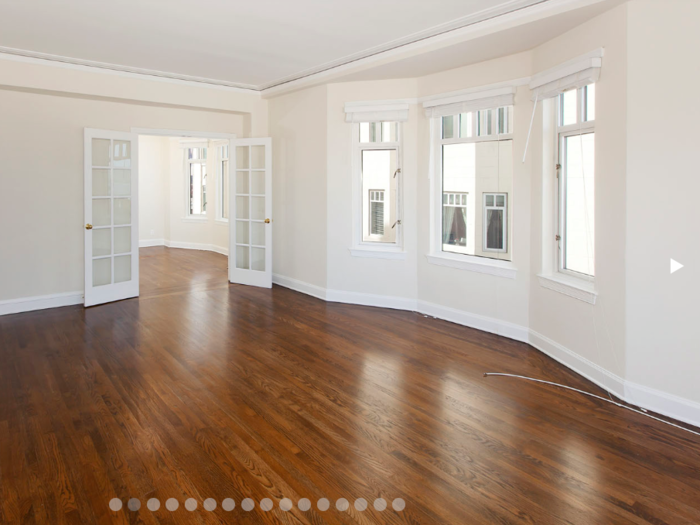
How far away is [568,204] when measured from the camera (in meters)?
4.13

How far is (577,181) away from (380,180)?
8.08 feet

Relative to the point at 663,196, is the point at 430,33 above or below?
above

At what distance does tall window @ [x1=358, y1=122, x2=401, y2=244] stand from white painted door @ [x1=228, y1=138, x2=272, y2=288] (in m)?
1.61

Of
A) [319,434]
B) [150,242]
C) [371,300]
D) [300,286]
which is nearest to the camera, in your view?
[319,434]

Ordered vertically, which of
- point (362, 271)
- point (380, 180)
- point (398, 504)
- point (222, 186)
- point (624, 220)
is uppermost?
point (222, 186)

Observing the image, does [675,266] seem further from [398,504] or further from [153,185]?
[153,185]

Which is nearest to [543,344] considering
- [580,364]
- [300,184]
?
[580,364]

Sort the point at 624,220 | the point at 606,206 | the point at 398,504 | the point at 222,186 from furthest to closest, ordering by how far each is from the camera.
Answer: the point at 222,186 < the point at 606,206 < the point at 624,220 < the point at 398,504

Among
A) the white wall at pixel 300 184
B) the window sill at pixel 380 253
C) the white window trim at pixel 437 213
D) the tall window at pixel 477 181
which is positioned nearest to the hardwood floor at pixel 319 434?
the white window trim at pixel 437 213

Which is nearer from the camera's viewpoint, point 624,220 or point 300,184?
point 624,220

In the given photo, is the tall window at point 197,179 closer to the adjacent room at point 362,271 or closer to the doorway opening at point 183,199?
the doorway opening at point 183,199

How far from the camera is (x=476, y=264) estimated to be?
5.02 metres

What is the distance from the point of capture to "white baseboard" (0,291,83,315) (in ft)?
18.4

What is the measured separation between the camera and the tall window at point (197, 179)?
35.9 feet
